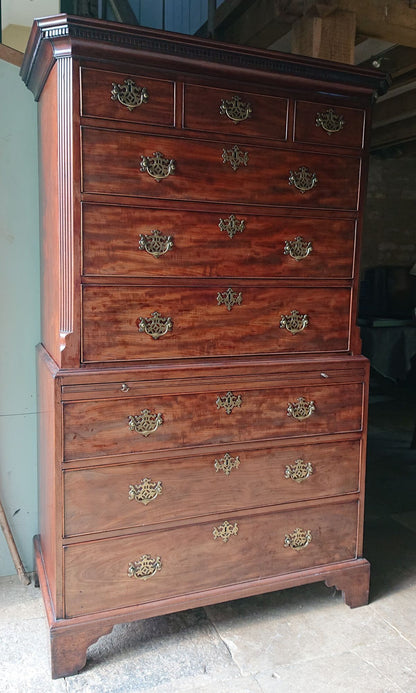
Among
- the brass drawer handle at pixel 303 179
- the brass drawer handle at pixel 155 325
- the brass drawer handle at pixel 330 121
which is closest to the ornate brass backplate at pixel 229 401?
the brass drawer handle at pixel 155 325

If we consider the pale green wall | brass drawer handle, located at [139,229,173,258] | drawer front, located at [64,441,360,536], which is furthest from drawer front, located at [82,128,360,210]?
drawer front, located at [64,441,360,536]

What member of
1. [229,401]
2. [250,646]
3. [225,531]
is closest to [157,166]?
[229,401]

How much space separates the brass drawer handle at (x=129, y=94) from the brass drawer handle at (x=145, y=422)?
90 cm

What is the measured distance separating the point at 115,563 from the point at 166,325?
0.76 metres

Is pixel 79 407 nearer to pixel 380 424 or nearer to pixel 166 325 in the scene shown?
pixel 166 325

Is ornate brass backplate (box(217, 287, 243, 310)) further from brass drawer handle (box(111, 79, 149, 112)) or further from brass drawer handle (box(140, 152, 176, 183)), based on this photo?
brass drawer handle (box(111, 79, 149, 112))

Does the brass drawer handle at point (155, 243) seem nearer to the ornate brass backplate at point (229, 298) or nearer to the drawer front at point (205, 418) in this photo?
the ornate brass backplate at point (229, 298)

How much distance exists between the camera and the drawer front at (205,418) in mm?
1747

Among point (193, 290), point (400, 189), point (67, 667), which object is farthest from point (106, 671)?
point (400, 189)

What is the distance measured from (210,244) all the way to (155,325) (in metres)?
0.31

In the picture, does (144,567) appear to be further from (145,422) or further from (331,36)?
(331,36)

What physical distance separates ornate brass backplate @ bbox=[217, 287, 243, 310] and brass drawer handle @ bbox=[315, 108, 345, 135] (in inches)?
24.5

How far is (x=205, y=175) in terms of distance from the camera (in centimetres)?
181

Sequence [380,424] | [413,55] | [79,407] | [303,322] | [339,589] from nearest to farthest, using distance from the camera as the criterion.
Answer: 1. [79,407]
2. [303,322]
3. [339,589]
4. [413,55]
5. [380,424]
